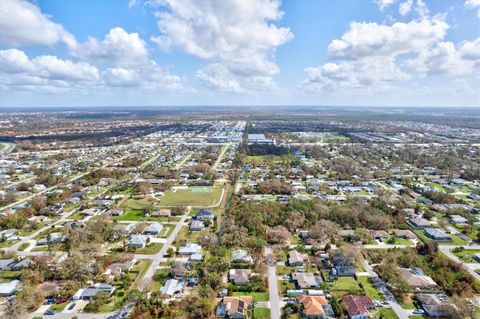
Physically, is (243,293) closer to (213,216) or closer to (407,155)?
(213,216)

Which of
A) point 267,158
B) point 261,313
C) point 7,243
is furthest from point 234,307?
point 267,158

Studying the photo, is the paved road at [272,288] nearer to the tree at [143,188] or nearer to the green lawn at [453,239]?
the green lawn at [453,239]

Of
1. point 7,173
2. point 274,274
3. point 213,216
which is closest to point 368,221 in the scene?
point 274,274

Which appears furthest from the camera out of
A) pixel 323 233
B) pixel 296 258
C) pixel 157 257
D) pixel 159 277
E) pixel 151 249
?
pixel 323 233

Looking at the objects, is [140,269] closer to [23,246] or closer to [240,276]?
[240,276]

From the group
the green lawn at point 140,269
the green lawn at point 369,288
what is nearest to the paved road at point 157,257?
the green lawn at point 140,269

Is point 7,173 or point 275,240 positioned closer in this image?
point 275,240
